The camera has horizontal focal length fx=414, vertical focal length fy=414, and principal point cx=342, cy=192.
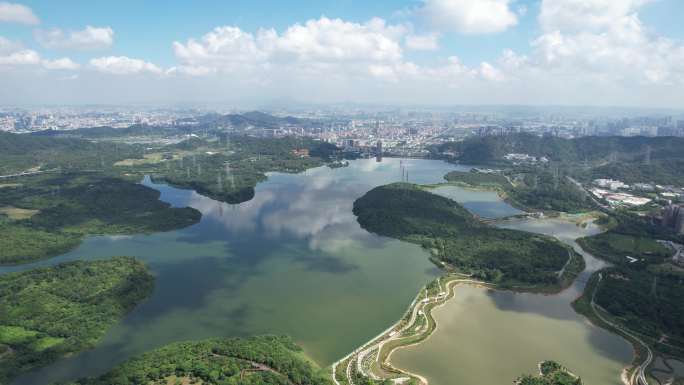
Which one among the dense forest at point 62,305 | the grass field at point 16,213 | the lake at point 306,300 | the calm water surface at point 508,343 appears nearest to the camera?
the calm water surface at point 508,343

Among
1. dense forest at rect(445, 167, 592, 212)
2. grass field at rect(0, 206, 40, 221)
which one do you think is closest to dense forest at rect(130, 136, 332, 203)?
grass field at rect(0, 206, 40, 221)

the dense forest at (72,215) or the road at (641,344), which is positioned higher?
the dense forest at (72,215)

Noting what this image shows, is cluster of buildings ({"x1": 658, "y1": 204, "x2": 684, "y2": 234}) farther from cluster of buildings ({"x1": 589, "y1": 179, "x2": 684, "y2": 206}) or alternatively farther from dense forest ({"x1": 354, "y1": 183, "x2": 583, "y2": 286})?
dense forest ({"x1": 354, "y1": 183, "x2": 583, "y2": 286})

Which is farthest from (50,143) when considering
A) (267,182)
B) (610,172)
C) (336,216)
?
(610,172)

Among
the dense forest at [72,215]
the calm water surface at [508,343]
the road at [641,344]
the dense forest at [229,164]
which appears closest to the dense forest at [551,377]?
the calm water surface at [508,343]

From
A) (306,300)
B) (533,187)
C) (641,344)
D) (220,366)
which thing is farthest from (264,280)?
(533,187)

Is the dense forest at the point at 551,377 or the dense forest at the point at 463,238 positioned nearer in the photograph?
the dense forest at the point at 551,377

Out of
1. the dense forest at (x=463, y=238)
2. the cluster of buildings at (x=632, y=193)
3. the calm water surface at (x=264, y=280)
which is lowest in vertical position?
the calm water surface at (x=264, y=280)

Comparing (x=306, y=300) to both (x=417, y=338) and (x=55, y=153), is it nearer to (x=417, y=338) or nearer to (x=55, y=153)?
(x=417, y=338)

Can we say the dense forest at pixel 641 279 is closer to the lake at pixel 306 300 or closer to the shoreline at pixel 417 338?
the shoreline at pixel 417 338
